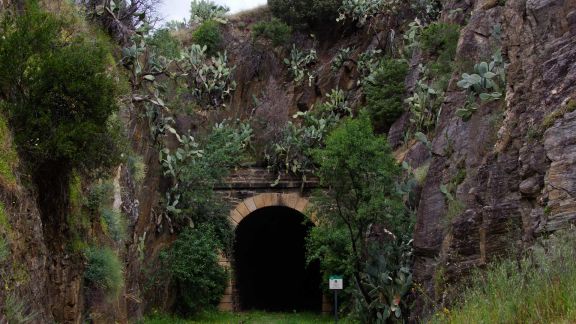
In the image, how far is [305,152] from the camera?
22172 mm

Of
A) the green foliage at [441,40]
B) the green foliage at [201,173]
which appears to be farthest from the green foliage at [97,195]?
the green foliage at [441,40]

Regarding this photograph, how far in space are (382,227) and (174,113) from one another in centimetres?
917

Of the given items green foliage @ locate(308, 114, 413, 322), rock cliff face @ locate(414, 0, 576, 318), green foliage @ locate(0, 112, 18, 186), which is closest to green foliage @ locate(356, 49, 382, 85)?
green foliage @ locate(308, 114, 413, 322)

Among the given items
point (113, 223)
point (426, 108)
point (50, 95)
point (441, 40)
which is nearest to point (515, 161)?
point (50, 95)

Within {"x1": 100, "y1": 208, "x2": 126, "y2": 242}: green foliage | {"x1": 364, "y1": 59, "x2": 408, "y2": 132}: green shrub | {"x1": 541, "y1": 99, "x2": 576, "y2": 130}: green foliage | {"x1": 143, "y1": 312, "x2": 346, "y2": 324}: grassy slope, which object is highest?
{"x1": 364, "y1": 59, "x2": 408, "y2": 132}: green shrub

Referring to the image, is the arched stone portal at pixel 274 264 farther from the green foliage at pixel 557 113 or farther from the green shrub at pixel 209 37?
the green foliage at pixel 557 113

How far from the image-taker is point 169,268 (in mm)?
19594

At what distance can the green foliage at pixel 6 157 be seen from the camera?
8375mm

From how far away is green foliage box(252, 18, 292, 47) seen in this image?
27562mm

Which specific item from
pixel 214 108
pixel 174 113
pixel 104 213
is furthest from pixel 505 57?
pixel 214 108

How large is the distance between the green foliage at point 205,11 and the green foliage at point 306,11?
274 cm

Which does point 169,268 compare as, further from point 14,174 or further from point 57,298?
point 14,174

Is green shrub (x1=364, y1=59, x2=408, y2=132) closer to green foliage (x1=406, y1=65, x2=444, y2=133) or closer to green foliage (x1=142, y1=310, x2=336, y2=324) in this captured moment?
green foliage (x1=406, y1=65, x2=444, y2=133)

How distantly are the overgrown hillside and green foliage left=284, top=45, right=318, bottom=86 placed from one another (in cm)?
7
